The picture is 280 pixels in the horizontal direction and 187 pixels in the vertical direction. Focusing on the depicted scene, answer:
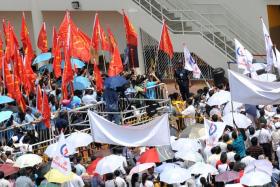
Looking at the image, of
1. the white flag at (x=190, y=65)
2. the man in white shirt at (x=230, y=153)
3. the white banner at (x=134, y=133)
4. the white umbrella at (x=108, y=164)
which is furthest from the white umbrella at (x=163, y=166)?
the white flag at (x=190, y=65)

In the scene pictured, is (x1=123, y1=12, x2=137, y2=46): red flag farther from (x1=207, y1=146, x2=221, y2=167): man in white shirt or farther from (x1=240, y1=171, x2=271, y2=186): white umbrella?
(x1=240, y1=171, x2=271, y2=186): white umbrella

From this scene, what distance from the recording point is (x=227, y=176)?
14711 millimetres

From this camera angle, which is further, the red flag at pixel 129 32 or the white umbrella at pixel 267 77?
the red flag at pixel 129 32

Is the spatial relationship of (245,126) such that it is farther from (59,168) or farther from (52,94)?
(52,94)

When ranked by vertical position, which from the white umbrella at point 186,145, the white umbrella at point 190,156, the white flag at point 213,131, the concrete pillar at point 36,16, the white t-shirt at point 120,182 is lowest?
the white t-shirt at point 120,182

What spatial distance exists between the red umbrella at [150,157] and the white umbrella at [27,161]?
2341 mm

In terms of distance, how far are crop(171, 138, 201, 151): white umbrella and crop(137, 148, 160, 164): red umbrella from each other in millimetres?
676

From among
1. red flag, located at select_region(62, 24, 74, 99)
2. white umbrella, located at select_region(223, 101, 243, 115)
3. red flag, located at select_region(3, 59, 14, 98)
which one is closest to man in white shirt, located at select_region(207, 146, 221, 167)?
white umbrella, located at select_region(223, 101, 243, 115)

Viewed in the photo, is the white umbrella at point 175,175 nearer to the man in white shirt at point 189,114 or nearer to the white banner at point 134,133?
the white banner at point 134,133

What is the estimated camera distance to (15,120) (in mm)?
21391

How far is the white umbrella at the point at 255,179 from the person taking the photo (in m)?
13.8

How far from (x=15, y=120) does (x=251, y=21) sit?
10.7 metres

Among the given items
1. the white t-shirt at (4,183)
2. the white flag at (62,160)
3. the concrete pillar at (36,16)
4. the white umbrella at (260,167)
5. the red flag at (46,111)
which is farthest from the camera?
the concrete pillar at (36,16)

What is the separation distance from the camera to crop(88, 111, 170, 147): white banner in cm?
1638
